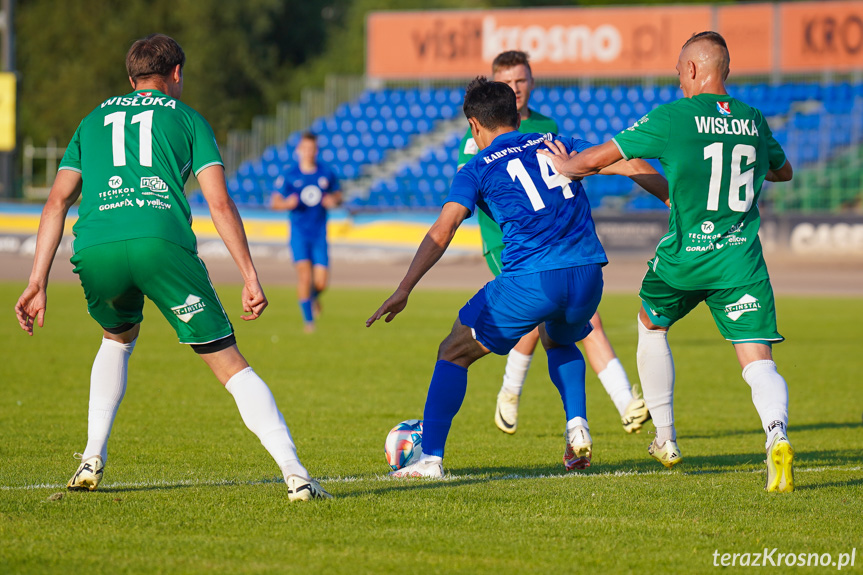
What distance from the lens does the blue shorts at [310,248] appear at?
1414 cm

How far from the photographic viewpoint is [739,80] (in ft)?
108

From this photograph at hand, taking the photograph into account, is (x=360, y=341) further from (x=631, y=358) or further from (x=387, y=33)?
(x=387, y=33)

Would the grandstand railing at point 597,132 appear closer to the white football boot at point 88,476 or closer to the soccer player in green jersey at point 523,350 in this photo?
the soccer player in green jersey at point 523,350

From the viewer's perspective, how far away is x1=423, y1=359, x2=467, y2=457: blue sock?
5.48m

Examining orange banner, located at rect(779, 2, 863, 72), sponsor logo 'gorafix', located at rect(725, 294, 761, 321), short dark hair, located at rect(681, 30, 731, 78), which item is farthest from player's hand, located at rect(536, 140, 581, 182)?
orange banner, located at rect(779, 2, 863, 72)

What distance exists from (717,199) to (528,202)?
0.92m

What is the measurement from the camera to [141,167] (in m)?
4.73

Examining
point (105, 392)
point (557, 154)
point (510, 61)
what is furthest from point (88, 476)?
point (510, 61)

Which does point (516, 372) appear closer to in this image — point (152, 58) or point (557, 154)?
point (557, 154)

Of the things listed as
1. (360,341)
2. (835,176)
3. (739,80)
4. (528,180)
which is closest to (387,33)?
(739,80)

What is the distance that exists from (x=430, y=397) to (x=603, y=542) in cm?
157

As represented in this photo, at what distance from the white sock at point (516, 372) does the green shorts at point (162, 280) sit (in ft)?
9.71

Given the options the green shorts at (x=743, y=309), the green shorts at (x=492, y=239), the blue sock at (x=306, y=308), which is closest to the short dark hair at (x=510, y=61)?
the green shorts at (x=492, y=239)

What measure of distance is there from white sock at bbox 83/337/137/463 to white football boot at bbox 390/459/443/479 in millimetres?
1458
